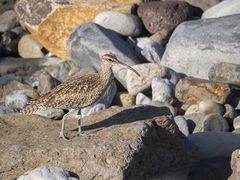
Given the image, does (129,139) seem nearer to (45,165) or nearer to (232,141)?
(45,165)

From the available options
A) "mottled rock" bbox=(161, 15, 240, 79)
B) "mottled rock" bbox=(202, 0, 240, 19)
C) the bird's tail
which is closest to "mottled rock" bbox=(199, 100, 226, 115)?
"mottled rock" bbox=(161, 15, 240, 79)

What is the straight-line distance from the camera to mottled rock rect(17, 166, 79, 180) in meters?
9.54

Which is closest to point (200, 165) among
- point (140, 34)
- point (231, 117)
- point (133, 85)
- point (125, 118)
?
point (125, 118)

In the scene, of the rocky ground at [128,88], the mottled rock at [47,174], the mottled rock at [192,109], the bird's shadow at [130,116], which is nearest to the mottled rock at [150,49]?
the rocky ground at [128,88]

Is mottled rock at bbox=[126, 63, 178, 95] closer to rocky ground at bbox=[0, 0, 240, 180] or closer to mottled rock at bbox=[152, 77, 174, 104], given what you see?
rocky ground at bbox=[0, 0, 240, 180]

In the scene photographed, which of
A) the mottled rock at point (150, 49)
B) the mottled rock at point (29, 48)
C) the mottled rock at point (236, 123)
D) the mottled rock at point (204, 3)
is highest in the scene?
the mottled rock at point (236, 123)

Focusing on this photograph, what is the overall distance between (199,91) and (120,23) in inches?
164

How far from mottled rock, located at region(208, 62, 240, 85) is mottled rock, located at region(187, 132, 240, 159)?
366cm

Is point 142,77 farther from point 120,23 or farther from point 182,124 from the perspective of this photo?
point 120,23

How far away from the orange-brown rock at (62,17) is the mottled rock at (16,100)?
148 inches

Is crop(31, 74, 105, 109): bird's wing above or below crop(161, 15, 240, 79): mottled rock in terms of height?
above

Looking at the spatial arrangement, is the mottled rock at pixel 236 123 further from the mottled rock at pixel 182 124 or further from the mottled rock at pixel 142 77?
the mottled rock at pixel 142 77

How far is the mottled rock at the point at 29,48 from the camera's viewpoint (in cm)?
2109

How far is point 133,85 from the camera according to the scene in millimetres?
16609
